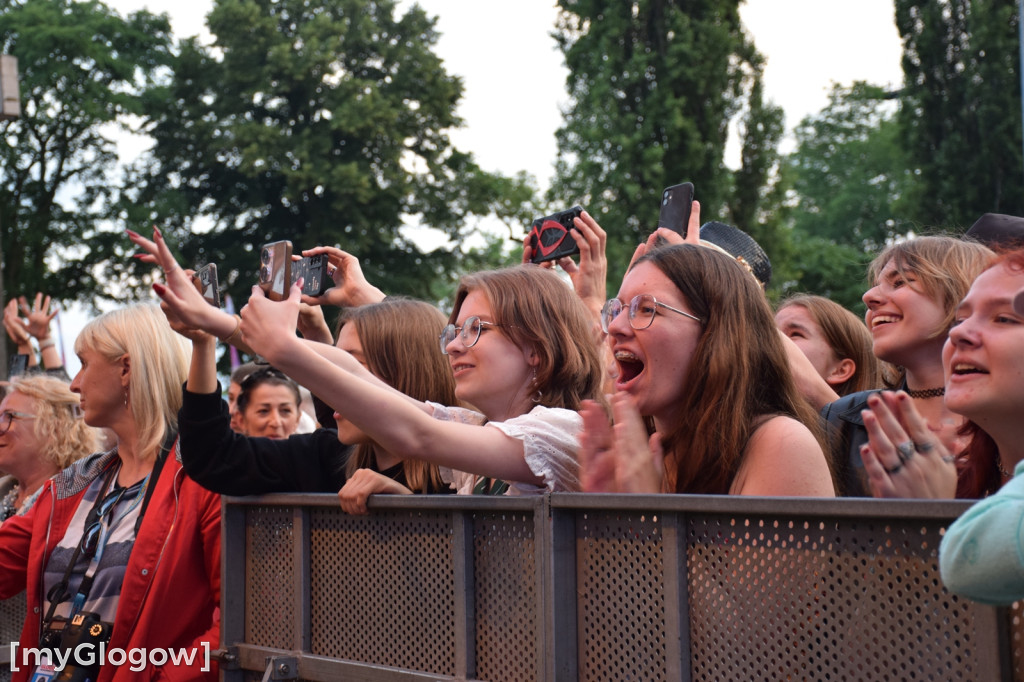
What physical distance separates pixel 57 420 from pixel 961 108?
23.5 meters

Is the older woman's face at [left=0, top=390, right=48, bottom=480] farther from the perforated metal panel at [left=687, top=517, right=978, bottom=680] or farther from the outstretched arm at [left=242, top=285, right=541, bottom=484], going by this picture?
the perforated metal panel at [left=687, top=517, right=978, bottom=680]

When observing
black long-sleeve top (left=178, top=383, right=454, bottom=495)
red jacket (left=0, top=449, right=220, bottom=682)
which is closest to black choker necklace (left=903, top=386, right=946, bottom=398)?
black long-sleeve top (left=178, top=383, right=454, bottom=495)

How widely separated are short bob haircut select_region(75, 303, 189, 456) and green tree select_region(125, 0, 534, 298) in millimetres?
24037

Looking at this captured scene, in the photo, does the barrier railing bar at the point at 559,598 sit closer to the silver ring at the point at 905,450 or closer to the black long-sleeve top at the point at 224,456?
the silver ring at the point at 905,450

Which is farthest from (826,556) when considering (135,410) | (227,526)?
(135,410)

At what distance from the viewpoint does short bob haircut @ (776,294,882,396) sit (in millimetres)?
4219

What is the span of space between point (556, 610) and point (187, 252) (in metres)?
28.3

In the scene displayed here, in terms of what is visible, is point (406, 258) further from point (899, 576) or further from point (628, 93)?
point (899, 576)

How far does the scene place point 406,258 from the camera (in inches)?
1184

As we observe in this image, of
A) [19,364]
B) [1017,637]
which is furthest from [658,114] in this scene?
[1017,637]

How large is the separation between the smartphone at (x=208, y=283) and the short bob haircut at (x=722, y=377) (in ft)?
4.53

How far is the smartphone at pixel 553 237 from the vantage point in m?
3.92

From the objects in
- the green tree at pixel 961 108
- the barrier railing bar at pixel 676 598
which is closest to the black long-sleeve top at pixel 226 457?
the barrier railing bar at pixel 676 598

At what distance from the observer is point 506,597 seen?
8.50 feet
